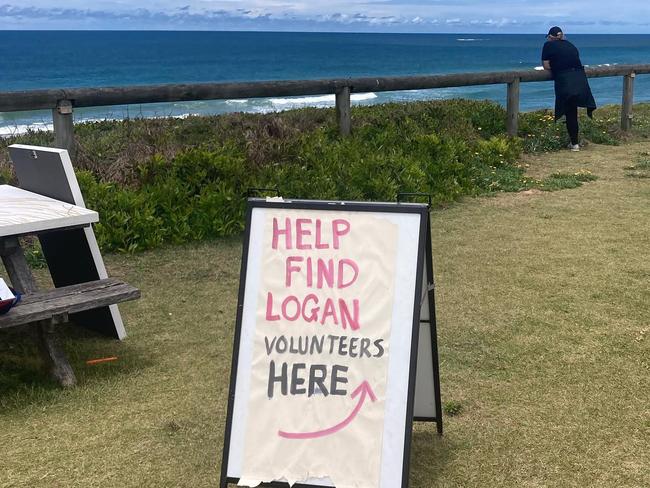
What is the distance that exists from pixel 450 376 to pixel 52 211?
92.8 inches

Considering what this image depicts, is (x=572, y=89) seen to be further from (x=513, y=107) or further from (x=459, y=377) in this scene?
(x=459, y=377)

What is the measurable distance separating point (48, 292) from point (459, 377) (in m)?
2.25

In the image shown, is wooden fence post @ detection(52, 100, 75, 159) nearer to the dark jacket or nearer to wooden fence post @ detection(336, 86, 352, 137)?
wooden fence post @ detection(336, 86, 352, 137)

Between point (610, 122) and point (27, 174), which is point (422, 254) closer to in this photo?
point (27, 174)

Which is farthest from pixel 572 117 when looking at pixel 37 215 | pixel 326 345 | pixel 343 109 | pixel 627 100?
pixel 326 345

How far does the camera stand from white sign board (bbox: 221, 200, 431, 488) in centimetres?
294

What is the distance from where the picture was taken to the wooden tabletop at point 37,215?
4094mm

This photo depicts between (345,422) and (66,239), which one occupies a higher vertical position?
(66,239)

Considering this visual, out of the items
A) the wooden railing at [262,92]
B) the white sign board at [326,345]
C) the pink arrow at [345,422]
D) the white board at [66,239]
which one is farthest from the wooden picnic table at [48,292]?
the wooden railing at [262,92]

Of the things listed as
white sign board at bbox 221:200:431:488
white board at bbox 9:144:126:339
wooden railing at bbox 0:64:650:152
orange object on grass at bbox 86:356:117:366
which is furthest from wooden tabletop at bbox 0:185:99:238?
wooden railing at bbox 0:64:650:152

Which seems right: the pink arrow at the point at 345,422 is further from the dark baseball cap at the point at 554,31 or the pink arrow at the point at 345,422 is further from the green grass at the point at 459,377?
the dark baseball cap at the point at 554,31

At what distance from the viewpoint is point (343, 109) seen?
9.86 meters

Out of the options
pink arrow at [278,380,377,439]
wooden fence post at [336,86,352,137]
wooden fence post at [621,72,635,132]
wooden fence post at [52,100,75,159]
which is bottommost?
wooden fence post at [621,72,635,132]

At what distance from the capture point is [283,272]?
3102mm
